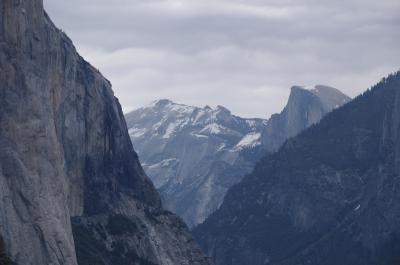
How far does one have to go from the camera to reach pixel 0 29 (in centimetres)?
17300

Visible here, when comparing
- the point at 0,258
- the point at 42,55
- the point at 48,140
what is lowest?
the point at 0,258

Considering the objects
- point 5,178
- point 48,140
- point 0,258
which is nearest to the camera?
point 0,258

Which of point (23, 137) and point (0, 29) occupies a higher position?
point (0, 29)

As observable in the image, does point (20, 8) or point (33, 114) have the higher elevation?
point (20, 8)

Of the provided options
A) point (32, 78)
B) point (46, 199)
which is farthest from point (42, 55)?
point (46, 199)

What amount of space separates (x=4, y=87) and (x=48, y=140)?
1082cm

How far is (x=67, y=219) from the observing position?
612ft

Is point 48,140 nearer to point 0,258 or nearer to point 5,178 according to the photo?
point 5,178

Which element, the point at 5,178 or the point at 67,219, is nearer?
the point at 5,178

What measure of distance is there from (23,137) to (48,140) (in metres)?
6.58

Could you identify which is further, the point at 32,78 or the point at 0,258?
the point at 32,78

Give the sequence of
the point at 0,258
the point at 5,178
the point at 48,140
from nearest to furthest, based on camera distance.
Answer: the point at 0,258, the point at 5,178, the point at 48,140

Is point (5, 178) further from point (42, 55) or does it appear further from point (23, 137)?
point (42, 55)

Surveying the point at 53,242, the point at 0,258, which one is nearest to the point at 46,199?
the point at 53,242
